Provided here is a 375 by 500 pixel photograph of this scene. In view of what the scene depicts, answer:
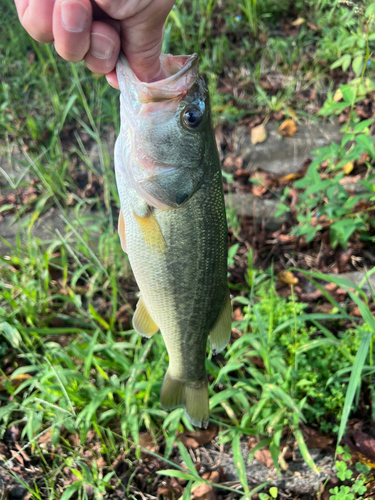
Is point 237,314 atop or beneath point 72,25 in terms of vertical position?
beneath

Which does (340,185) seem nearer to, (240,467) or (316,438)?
(316,438)

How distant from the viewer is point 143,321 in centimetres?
193

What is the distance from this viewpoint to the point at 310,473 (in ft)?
7.43

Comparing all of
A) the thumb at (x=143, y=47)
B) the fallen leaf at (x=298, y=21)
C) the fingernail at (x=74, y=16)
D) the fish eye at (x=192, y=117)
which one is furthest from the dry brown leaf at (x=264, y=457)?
the fallen leaf at (x=298, y=21)

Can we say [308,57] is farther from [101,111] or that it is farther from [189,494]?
[189,494]

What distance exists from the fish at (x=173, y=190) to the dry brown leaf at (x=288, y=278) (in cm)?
162

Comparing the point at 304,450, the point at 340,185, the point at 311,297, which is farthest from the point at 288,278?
the point at 304,450

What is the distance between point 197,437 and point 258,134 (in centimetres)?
326

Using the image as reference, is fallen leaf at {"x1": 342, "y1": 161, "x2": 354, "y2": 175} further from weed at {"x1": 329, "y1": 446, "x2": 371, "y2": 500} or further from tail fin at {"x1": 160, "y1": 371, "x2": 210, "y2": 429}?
tail fin at {"x1": 160, "y1": 371, "x2": 210, "y2": 429}

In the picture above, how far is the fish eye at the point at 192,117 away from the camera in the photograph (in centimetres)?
152

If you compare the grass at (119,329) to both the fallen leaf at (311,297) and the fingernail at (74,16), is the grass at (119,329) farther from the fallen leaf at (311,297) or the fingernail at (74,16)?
the fingernail at (74,16)

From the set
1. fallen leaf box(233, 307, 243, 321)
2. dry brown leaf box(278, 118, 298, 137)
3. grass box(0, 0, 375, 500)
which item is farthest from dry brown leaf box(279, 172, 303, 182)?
fallen leaf box(233, 307, 243, 321)

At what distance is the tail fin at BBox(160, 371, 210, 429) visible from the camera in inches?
78.5

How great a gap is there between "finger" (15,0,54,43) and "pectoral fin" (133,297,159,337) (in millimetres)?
1237
